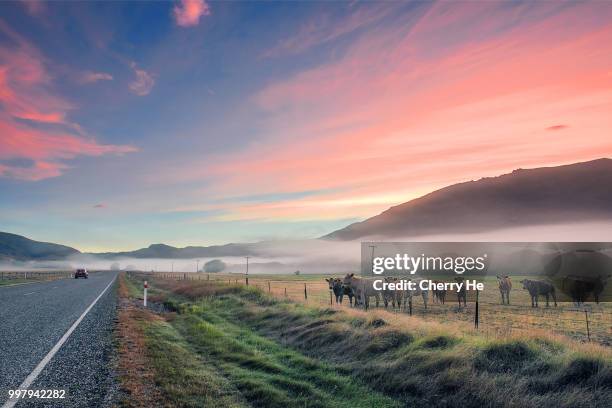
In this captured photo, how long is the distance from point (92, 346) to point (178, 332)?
12.9 ft

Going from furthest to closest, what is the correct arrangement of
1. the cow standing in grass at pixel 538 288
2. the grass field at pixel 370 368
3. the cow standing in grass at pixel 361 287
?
the cow standing in grass at pixel 538 288 < the cow standing in grass at pixel 361 287 < the grass field at pixel 370 368

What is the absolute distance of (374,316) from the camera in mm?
15586

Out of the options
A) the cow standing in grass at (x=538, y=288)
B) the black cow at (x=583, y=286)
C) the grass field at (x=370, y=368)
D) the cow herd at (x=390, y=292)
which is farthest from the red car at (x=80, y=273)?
the black cow at (x=583, y=286)

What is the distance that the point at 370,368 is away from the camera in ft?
36.0

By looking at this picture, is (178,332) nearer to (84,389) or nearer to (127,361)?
(127,361)

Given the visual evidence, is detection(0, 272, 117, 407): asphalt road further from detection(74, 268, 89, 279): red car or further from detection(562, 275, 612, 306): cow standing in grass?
detection(74, 268, 89, 279): red car

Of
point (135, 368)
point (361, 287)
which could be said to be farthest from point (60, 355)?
point (361, 287)

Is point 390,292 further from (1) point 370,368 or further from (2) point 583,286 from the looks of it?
(2) point 583,286

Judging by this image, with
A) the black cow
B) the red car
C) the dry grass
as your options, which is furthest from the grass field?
the red car

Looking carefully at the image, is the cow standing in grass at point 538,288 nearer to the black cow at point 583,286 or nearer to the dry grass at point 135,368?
the black cow at point 583,286

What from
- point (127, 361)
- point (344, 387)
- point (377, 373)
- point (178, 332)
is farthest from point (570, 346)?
point (178, 332)

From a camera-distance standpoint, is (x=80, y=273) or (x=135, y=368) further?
(x=80, y=273)

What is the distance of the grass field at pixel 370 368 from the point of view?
855 cm

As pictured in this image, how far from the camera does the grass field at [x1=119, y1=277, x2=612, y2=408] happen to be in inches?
337
